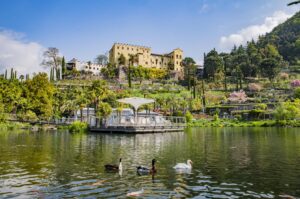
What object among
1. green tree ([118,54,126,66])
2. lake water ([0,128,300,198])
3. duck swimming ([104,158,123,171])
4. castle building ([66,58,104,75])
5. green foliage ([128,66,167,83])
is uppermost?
green tree ([118,54,126,66])

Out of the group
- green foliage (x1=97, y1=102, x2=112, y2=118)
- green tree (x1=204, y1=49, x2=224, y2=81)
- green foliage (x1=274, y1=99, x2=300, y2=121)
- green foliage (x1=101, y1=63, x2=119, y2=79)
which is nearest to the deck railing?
green foliage (x1=97, y1=102, x2=112, y2=118)

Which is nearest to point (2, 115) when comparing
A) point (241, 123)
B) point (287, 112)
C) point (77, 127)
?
point (77, 127)

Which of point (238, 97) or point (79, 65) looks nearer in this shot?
point (238, 97)

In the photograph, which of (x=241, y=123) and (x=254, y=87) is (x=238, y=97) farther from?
(x=241, y=123)

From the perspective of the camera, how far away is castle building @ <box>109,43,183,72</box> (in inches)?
6289

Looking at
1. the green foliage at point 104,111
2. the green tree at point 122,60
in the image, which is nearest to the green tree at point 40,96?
the green foliage at point 104,111

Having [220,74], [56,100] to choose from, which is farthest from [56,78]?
[220,74]

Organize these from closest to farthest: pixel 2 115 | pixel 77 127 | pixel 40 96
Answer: pixel 77 127, pixel 2 115, pixel 40 96

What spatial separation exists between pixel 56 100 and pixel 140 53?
79976 millimetres

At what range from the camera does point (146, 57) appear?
164m

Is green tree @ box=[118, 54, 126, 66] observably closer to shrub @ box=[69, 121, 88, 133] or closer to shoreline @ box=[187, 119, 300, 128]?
shoreline @ box=[187, 119, 300, 128]

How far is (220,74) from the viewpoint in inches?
5586

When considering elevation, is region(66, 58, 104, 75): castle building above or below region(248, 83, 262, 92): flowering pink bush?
above

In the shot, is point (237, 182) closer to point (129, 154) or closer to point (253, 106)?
point (129, 154)
